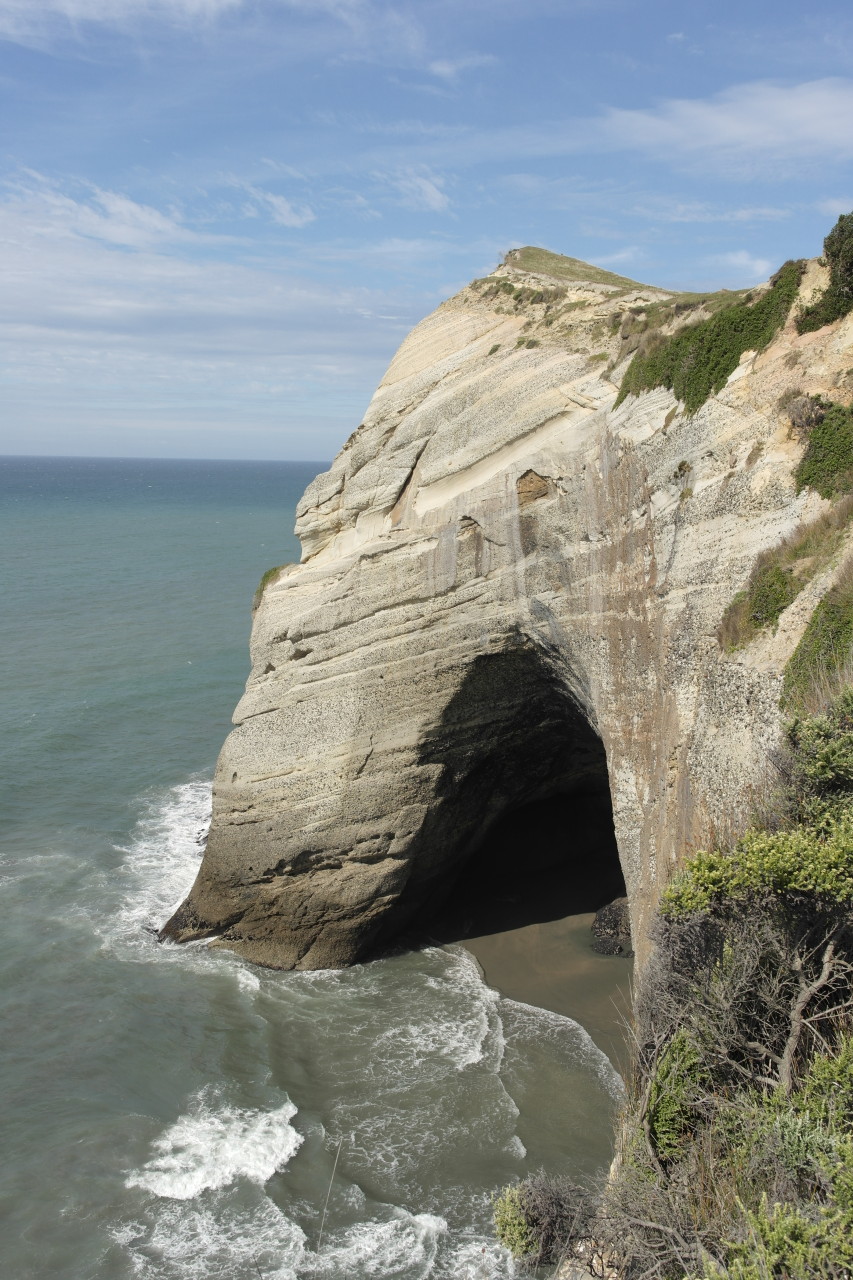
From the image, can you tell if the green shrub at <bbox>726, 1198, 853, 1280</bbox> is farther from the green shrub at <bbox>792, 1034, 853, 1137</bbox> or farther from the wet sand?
the wet sand

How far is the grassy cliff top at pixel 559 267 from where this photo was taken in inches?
837

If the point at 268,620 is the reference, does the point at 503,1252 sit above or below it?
below

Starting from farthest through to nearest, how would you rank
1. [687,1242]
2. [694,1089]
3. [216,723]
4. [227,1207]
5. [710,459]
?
1. [216,723]
2. [710,459]
3. [227,1207]
4. [694,1089]
5. [687,1242]

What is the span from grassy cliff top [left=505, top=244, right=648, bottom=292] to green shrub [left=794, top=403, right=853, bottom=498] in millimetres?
8435

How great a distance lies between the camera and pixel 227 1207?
41.8ft

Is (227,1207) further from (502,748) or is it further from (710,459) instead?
(710,459)

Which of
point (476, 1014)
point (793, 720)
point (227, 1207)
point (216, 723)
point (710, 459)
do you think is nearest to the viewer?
point (793, 720)

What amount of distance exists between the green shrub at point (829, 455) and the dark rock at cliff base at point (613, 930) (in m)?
9.68

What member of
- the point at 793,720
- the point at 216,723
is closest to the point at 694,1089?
the point at 793,720

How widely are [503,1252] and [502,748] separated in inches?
356

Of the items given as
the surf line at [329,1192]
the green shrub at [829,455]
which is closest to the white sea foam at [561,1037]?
the surf line at [329,1192]

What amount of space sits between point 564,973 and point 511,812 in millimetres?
4384

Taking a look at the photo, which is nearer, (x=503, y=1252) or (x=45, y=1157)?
(x=503, y=1252)

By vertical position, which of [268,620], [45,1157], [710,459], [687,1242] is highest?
[710,459]
